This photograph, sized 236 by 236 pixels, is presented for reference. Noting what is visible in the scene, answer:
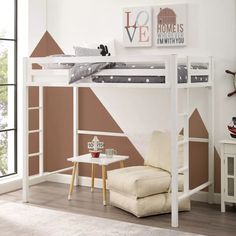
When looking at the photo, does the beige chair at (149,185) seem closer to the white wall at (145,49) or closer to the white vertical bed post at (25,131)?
the white wall at (145,49)

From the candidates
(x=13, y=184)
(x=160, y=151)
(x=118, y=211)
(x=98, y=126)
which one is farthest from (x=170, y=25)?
(x=13, y=184)

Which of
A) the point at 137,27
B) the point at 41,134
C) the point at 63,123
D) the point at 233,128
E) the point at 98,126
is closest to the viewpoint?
the point at 233,128

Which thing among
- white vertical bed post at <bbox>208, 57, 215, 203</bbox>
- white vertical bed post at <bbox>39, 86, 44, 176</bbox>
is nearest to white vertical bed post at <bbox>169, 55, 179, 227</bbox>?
white vertical bed post at <bbox>208, 57, 215, 203</bbox>

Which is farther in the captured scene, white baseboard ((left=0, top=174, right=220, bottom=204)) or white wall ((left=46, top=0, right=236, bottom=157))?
white baseboard ((left=0, top=174, right=220, bottom=204))

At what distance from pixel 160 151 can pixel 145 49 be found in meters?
1.04

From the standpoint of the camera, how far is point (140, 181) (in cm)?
405

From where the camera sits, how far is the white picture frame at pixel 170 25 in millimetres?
4617

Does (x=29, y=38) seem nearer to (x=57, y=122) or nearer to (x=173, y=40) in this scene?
(x=57, y=122)

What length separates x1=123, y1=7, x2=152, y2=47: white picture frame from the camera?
4785 mm

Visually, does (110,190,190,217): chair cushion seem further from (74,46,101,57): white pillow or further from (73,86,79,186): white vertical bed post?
(74,46,101,57): white pillow

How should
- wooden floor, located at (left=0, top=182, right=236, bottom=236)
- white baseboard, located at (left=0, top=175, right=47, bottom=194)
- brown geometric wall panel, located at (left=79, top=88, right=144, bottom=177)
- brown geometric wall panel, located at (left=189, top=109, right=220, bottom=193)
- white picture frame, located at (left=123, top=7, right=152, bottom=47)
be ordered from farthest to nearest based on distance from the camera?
brown geometric wall panel, located at (left=79, top=88, right=144, bottom=177)
white baseboard, located at (left=0, top=175, right=47, bottom=194)
white picture frame, located at (left=123, top=7, right=152, bottom=47)
brown geometric wall panel, located at (left=189, top=109, right=220, bottom=193)
wooden floor, located at (left=0, top=182, right=236, bottom=236)

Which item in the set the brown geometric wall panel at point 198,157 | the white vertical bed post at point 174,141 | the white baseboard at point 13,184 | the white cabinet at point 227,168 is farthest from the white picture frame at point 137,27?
the white baseboard at point 13,184

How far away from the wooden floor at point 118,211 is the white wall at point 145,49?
26.8 inches

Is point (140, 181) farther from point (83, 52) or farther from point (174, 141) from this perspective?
point (83, 52)
